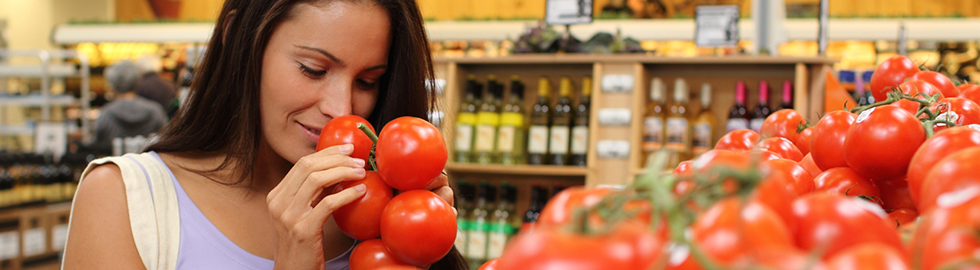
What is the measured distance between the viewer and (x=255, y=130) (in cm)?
114

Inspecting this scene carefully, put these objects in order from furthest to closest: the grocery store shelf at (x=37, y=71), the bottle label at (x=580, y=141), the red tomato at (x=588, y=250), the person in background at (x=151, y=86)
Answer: the person in background at (x=151, y=86), the grocery store shelf at (x=37, y=71), the bottle label at (x=580, y=141), the red tomato at (x=588, y=250)

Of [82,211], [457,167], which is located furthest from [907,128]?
[457,167]

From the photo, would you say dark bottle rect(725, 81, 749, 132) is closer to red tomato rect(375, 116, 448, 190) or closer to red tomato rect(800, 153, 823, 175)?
red tomato rect(800, 153, 823, 175)

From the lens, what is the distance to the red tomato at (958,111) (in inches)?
28.0

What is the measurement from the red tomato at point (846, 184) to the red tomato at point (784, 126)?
0.27 m

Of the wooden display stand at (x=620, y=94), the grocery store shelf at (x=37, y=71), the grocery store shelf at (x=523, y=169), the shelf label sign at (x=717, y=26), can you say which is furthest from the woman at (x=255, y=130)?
the grocery store shelf at (x=37, y=71)

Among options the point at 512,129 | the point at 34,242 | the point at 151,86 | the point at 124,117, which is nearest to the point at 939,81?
the point at 512,129

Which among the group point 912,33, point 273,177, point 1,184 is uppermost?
point 912,33

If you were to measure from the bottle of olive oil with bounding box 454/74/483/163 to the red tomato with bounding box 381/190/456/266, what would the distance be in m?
2.19

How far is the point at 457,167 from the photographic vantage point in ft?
9.91

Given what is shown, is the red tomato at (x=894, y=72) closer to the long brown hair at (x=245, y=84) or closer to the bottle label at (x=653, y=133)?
the long brown hair at (x=245, y=84)

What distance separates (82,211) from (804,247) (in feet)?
3.48

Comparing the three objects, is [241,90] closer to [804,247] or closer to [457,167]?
[804,247]

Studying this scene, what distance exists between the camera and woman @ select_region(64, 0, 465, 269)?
1.04 metres
